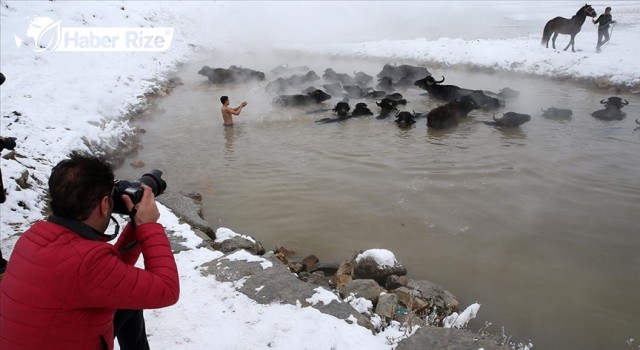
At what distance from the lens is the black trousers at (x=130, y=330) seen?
2354mm

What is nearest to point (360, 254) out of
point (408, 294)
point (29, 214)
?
point (408, 294)

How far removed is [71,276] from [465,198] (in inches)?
259

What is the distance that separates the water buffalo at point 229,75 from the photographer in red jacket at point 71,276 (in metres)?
17.2

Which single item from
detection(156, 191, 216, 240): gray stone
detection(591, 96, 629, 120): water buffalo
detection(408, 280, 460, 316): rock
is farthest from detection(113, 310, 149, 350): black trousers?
detection(591, 96, 629, 120): water buffalo

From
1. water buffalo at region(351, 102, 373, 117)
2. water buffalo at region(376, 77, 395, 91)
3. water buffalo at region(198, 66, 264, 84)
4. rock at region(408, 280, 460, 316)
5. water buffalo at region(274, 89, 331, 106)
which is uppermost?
water buffalo at region(198, 66, 264, 84)

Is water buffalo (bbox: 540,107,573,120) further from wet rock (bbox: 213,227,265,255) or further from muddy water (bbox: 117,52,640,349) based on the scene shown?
wet rock (bbox: 213,227,265,255)

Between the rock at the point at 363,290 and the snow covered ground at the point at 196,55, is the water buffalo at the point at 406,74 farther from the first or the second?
the rock at the point at 363,290

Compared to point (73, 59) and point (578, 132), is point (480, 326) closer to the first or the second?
point (578, 132)

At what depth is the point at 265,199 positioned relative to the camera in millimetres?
7629

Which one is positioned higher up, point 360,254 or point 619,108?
point 619,108

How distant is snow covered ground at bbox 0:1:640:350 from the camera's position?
3625mm

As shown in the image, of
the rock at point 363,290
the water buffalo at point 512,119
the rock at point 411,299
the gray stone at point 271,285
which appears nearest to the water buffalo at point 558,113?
the water buffalo at point 512,119

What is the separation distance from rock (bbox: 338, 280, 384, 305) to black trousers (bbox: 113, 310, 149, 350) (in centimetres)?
233

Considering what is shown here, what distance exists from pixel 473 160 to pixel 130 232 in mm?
7962
